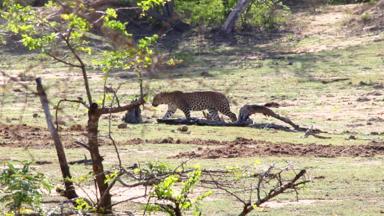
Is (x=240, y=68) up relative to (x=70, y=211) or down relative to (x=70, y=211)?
down

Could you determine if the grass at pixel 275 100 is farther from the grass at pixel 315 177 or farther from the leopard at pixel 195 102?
the leopard at pixel 195 102

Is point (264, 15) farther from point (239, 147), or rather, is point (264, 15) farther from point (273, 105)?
point (239, 147)

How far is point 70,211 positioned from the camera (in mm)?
7711

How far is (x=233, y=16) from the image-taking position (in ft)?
117

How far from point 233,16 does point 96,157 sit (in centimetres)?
2833

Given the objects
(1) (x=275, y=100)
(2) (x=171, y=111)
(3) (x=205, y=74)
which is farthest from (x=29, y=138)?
(3) (x=205, y=74)

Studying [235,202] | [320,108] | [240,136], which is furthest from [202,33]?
[235,202]

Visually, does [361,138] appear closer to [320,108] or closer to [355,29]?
[320,108]

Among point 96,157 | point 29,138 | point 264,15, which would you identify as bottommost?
point 264,15

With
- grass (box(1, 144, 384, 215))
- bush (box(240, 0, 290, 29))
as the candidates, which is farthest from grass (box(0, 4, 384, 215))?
bush (box(240, 0, 290, 29))

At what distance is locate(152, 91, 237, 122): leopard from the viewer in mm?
21781

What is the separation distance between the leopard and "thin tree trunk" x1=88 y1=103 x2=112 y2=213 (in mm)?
13867

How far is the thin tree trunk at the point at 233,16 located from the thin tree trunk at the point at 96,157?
27893 millimetres

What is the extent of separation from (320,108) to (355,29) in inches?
442
